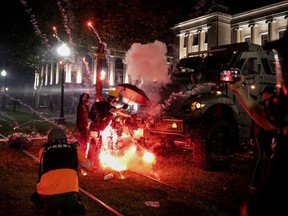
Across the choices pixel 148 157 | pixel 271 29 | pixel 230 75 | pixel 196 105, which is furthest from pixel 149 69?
pixel 271 29

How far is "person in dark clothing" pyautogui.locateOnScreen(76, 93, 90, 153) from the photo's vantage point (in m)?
8.77

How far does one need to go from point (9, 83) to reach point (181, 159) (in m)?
67.0

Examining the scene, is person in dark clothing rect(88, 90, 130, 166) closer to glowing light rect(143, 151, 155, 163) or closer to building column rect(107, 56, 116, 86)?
glowing light rect(143, 151, 155, 163)

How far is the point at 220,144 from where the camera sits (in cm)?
902

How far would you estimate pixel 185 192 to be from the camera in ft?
22.7

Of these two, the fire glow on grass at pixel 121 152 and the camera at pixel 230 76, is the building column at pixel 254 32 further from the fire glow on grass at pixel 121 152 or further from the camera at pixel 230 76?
the camera at pixel 230 76

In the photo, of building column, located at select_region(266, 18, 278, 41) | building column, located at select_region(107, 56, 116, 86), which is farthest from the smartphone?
building column, located at select_region(107, 56, 116, 86)

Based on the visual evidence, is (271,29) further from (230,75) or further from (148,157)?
(230,75)

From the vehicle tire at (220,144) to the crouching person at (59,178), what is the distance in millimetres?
5157

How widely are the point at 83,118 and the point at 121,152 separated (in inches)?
91.7

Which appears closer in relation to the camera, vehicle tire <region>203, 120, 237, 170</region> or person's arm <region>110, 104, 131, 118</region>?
vehicle tire <region>203, 120, 237, 170</region>

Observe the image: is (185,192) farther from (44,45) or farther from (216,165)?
(44,45)

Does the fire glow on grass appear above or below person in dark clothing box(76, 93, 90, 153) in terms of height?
below

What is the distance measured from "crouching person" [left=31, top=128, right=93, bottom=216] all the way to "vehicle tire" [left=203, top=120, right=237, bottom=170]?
516 cm
